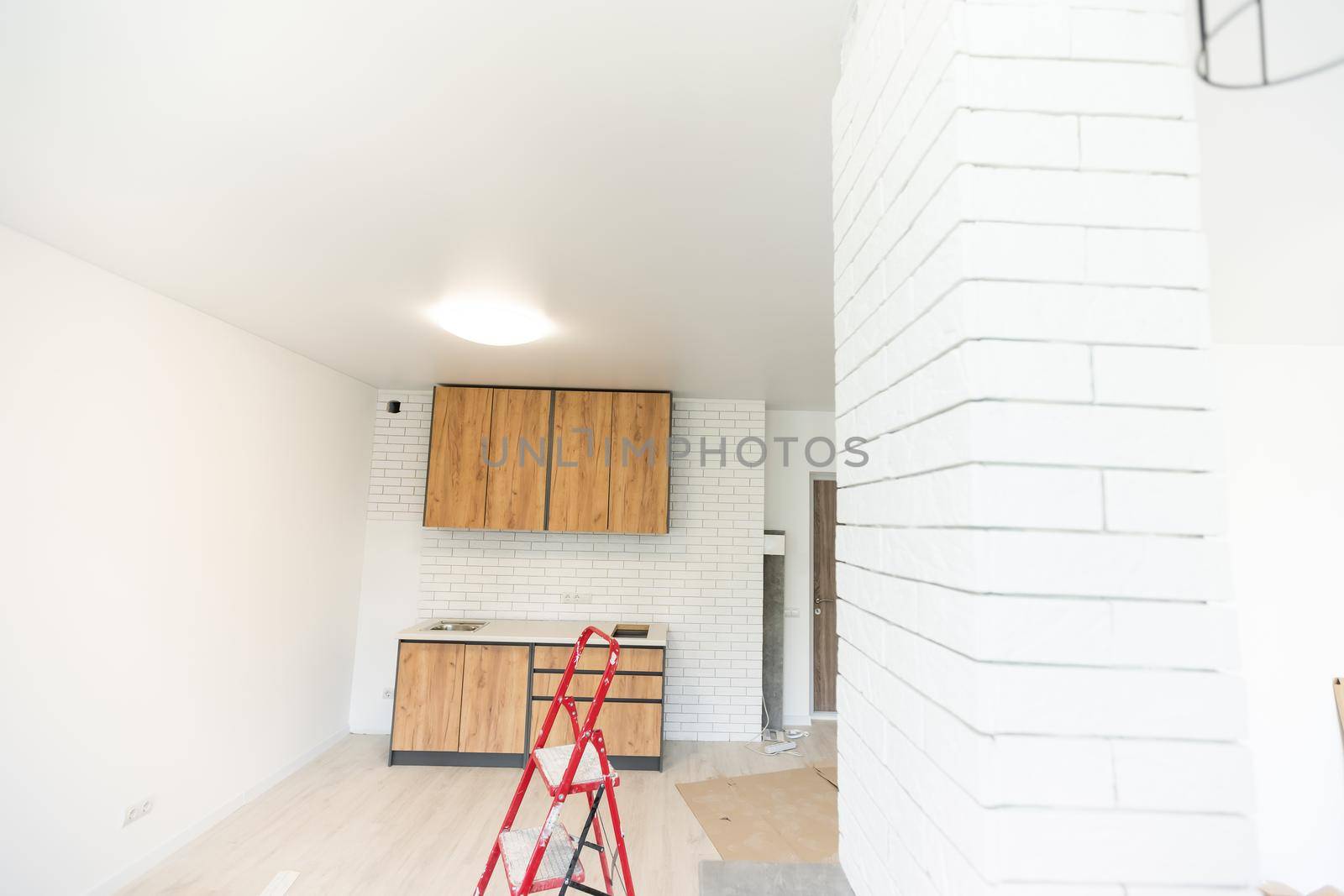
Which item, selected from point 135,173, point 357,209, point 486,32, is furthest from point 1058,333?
point 135,173

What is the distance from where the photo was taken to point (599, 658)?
165 inches

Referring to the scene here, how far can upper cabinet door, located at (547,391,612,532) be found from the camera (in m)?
4.58

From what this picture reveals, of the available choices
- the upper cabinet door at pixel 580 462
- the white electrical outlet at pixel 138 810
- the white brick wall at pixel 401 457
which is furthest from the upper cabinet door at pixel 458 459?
the white electrical outlet at pixel 138 810

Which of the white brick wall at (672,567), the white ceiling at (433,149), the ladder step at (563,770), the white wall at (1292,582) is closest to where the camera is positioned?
the white ceiling at (433,149)

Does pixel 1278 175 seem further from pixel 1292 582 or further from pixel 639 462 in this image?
pixel 639 462

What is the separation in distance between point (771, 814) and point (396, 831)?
204 cm

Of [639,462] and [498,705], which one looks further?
[639,462]

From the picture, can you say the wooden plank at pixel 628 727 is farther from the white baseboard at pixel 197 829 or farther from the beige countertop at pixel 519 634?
the white baseboard at pixel 197 829

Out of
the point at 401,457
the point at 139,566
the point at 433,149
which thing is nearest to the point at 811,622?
the point at 401,457

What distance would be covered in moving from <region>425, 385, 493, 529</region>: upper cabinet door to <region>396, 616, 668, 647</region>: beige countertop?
0.74m

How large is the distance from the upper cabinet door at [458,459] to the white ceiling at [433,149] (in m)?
1.61

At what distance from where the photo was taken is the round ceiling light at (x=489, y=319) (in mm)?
2848

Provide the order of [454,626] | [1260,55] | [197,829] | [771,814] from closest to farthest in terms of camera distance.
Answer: [1260,55], [197,829], [771,814], [454,626]

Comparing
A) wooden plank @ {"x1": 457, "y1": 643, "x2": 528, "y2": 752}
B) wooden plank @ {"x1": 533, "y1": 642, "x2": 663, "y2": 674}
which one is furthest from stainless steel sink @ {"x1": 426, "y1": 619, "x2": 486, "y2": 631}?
wooden plank @ {"x1": 533, "y1": 642, "x2": 663, "y2": 674}
